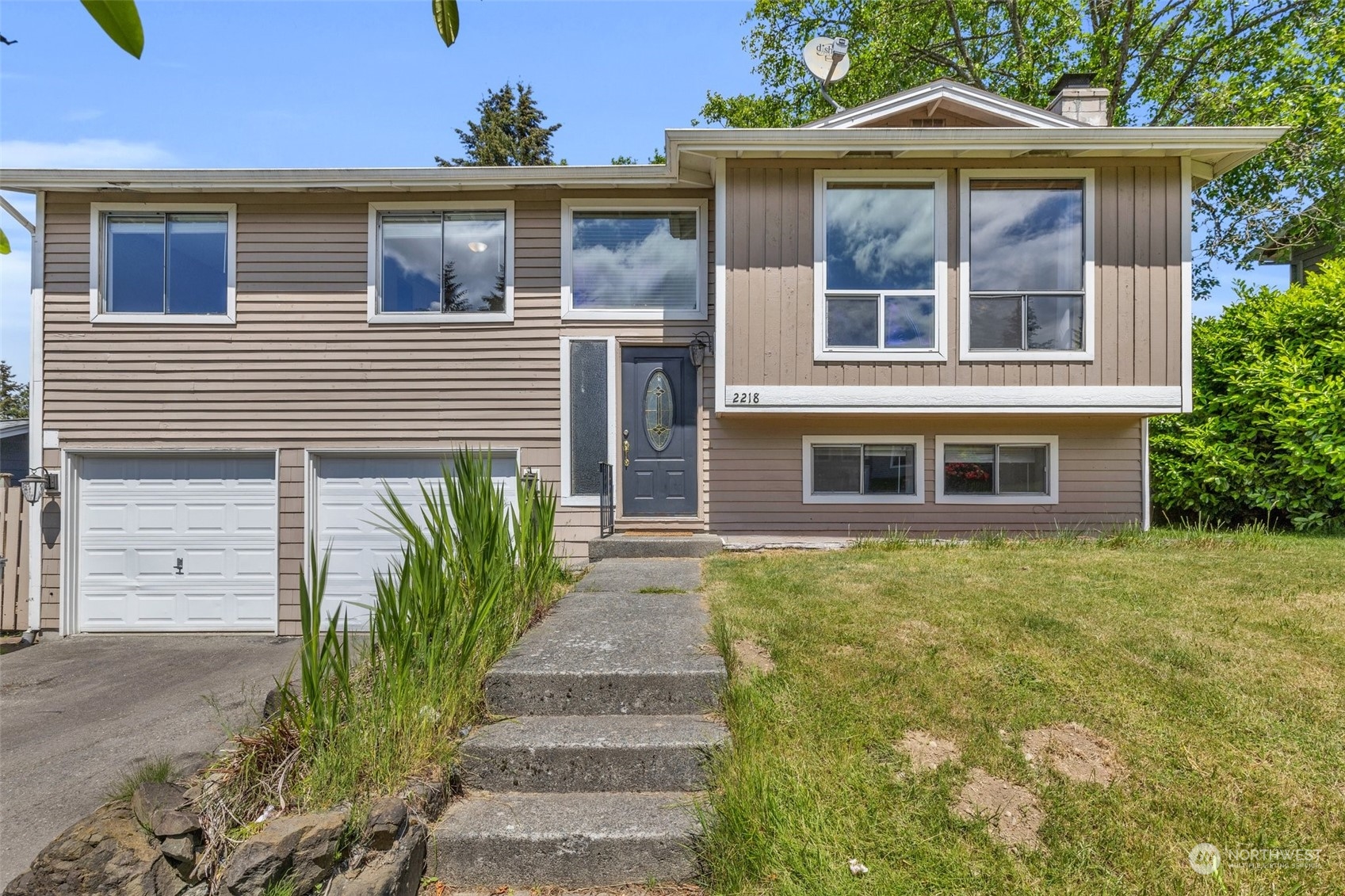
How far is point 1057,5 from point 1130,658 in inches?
562

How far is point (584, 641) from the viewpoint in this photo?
338 cm

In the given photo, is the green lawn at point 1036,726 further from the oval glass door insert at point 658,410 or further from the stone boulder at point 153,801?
the oval glass door insert at point 658,410

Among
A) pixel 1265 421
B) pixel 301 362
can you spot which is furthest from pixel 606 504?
pixel 1265 421

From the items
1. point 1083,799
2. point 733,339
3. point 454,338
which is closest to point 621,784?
point 1083,799

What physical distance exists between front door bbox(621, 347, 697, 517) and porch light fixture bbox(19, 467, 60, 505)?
6477 mm

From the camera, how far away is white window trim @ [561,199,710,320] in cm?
763

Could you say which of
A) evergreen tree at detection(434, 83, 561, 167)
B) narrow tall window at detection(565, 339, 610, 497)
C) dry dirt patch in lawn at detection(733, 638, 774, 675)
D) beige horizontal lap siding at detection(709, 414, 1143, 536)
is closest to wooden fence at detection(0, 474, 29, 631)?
narrow tall window at detection(565, 339, 610, 497)

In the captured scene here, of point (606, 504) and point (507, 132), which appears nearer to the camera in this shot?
point (606, 504)

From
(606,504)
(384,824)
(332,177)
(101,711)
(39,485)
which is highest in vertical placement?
(332,177)

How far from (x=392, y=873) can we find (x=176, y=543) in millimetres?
7525

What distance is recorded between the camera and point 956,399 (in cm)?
675

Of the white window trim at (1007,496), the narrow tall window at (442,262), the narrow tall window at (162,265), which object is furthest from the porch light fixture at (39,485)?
the white window trim at (1007,496)

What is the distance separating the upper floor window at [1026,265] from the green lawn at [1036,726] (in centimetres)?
301

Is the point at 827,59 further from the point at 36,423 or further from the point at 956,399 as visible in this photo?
the point at 36,423
